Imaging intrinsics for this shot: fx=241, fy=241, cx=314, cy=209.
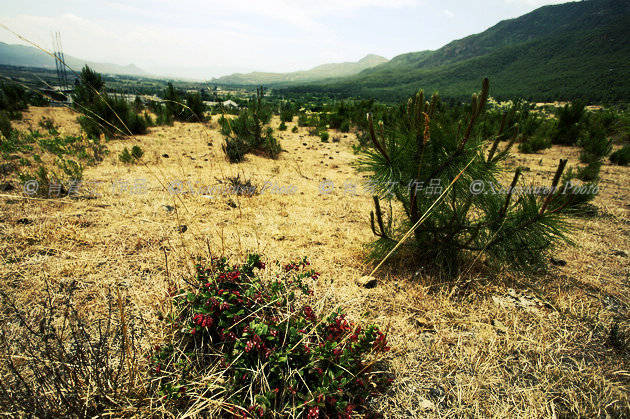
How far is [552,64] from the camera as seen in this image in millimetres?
70750

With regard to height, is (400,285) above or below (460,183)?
below

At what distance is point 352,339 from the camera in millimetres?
1604

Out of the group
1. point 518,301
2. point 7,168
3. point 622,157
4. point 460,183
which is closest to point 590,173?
point 622,157

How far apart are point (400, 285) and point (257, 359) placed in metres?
1.63

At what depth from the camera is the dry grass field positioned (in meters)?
1.51

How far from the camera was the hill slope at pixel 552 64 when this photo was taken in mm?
46719

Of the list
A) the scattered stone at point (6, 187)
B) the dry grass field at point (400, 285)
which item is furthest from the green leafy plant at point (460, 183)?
the scattered stone at point (6, 187)

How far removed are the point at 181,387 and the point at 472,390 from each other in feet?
5.63

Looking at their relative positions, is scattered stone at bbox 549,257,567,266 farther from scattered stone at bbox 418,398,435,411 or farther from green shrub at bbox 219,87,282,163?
green shrub at bbox 219,87,282,163

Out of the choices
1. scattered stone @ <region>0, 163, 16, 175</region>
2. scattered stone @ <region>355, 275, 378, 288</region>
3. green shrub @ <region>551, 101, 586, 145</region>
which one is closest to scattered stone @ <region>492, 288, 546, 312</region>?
scattered stone @ <region>355, 275, 378, 288</region>

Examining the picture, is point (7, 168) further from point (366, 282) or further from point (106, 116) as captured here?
point (366, 282)

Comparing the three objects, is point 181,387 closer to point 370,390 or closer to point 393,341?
point 370,390

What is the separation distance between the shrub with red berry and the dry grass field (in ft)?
0.75

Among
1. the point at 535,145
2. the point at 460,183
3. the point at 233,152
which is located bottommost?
the point at 233,152
